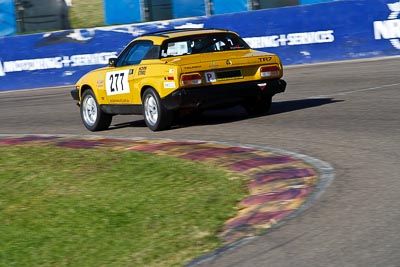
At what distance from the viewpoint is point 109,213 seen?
26.8 feet

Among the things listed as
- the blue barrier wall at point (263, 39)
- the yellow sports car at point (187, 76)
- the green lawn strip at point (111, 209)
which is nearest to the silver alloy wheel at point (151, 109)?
the yellow sports car at point (187, 76)

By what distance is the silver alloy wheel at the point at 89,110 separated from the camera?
46.9 ft

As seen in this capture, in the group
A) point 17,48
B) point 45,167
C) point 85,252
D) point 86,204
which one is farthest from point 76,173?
point 17,48

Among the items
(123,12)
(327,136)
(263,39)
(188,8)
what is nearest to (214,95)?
(327,136)

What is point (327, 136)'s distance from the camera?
10750mm

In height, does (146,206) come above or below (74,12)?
below

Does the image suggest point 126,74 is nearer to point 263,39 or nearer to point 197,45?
point 197,45

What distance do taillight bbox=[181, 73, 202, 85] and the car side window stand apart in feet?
3.53

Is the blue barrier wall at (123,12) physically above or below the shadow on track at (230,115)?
above

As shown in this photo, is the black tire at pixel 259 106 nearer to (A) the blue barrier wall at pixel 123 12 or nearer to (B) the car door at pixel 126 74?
(B) the car door at pixel 126 74

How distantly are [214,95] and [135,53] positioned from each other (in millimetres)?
1679

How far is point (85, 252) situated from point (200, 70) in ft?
18.0

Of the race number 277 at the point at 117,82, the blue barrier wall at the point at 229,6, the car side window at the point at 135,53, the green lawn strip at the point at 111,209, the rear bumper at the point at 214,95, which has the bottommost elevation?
the green lawn strip at the point at 111,209

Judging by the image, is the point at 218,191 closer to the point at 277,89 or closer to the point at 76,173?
the point at 76,173
